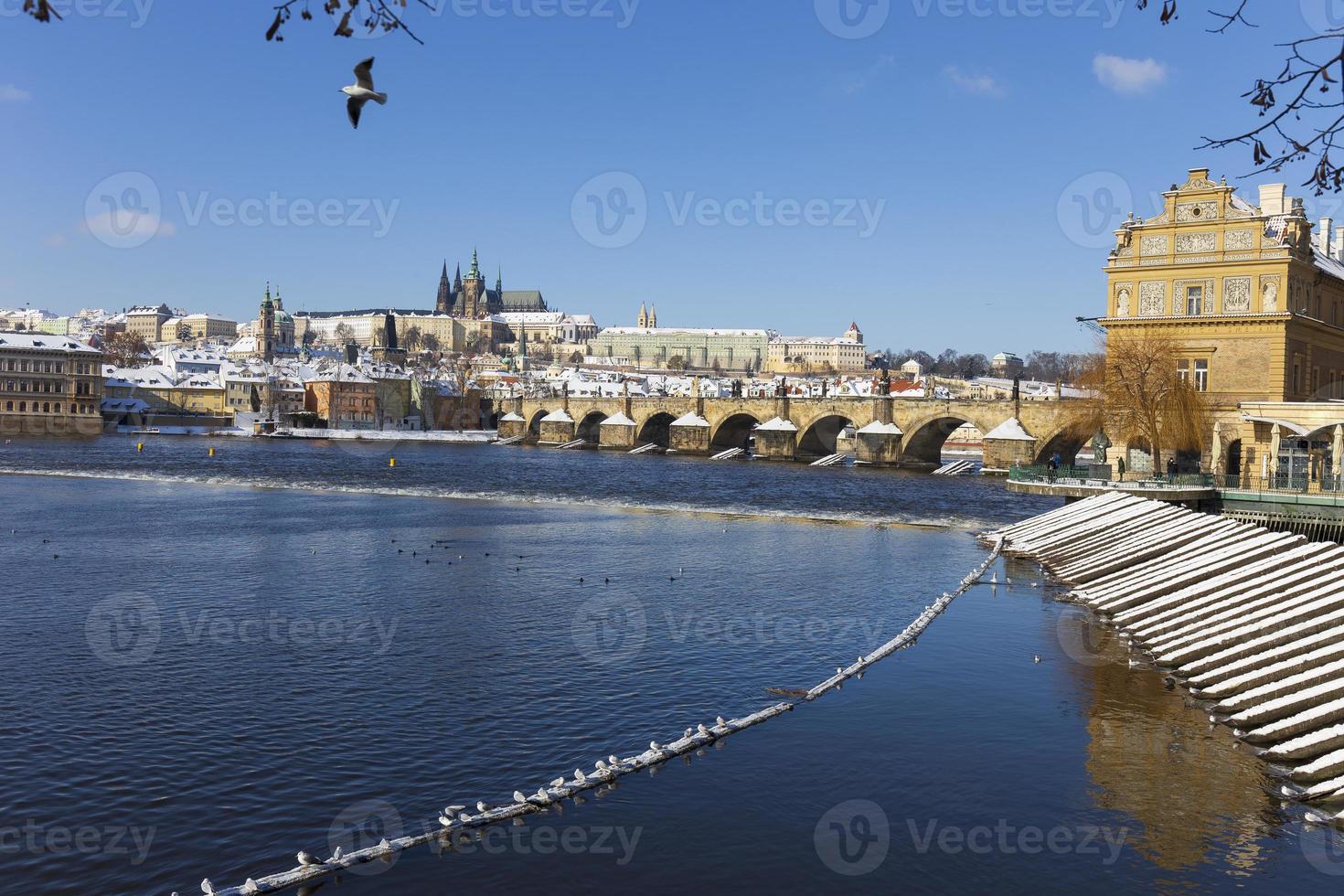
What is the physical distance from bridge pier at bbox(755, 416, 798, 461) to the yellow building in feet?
Answer: 178

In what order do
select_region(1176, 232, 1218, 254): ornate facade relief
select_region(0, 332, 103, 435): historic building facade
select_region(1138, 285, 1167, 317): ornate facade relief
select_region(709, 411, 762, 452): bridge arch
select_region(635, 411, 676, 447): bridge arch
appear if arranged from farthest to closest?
select_region(0, 332, 103, 435): historic building facade → select_region(635, 411, 676, 447): bridge arch → select_region(709, 411, 762, 452): bridge arch → select_region(1138, 285, 1167, 317): ornate facade relief → select_region(1176, 232, 1218, 254): ornate facade relief

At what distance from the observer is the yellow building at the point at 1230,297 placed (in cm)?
4931

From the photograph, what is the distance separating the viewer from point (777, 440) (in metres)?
107

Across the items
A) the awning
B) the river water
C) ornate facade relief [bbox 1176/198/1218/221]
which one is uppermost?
ornate facade relief [bbox 1176/198/1218/221]

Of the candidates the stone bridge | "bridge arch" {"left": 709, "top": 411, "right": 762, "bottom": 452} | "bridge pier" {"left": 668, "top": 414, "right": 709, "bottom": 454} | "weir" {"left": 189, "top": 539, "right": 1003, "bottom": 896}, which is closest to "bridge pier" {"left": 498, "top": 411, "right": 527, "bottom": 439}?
the stone bridge

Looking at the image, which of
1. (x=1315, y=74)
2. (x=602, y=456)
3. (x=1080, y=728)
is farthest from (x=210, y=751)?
(x=602, y=456)

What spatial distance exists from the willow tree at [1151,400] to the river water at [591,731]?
57.6 feet

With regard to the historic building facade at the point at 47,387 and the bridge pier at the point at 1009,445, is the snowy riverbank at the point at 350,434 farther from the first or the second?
the bridge pier at the point at 1009,445

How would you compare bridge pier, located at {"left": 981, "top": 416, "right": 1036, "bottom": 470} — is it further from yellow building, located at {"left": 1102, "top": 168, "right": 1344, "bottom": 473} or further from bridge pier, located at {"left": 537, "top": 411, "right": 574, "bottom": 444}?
bridge pier, located at {"left": 537, "top": 411, "right": 574, "bottom": 444}

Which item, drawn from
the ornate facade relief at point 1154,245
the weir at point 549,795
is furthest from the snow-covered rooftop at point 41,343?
the weir at point 549,795

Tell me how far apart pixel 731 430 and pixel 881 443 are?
2369cm

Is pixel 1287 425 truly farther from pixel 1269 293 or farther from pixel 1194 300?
pixel 1194 300

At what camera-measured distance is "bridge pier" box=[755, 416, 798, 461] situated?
106688mm

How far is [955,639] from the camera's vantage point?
22.8 m
